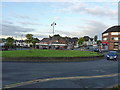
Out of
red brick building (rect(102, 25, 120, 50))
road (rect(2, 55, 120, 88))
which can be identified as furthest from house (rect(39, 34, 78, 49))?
road (rect(2, 55, 120, 88))

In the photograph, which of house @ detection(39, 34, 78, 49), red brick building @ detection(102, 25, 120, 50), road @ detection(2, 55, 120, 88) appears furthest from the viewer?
house @ detection(39, 34, 78, 49)

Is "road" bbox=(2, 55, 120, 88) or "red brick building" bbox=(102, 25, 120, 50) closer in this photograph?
"road" bbox=(2, 55, 120, 88)

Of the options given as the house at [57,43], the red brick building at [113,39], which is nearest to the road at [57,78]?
the red brick building at [113,39]

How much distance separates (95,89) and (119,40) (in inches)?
2790

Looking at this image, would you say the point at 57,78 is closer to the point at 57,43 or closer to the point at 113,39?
the point at 113,39

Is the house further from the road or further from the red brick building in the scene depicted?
the road

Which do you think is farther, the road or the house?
the house

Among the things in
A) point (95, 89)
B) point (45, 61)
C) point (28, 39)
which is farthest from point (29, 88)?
point (28, 39)

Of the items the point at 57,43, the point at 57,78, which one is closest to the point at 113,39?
the point at 57,43

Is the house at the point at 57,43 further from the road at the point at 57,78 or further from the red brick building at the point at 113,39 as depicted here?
the road at the point at 57,78

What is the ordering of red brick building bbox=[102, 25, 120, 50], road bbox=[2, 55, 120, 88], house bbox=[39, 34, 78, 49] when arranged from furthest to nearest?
1. house bbox=[39, 34, 78, 49]
2. red brick building bbox=[102, 25, 120, 50]
3. road bbox=[2, 55, 120, 88]

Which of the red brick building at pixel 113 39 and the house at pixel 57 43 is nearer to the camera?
the red brick building at pixel 113 39

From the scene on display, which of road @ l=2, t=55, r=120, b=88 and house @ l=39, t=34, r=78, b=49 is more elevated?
house @ l=39, t=34, r=78, b=49

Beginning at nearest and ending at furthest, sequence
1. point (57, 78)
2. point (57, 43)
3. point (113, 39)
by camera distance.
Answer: point (57, 78) < point (113, 39) < point (57, 43)
